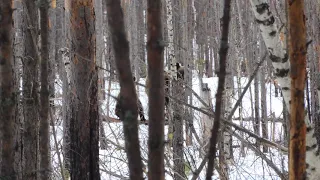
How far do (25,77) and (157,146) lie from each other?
3469 mm

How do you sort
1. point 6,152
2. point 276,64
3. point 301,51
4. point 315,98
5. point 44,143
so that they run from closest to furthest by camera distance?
point 301,51
point 44,143
point 6,152
point 276,64
point 315,98

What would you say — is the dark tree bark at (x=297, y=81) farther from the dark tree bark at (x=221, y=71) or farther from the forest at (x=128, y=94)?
the dark tree bark at (x=221, y=71)

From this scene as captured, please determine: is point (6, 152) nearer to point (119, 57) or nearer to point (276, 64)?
point (119, 57)

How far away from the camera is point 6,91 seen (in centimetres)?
184

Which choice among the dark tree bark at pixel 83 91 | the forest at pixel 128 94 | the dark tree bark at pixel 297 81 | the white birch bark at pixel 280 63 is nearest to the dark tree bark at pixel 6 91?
the forest at pixel 128 94

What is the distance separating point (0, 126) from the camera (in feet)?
6.23

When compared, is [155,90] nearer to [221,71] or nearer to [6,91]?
[221,71]

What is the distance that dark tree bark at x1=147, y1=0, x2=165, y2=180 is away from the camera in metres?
1.05

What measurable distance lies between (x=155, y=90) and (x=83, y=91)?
4513 mm

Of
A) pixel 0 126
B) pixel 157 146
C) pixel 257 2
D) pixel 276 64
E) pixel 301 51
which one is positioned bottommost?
pixel 157 146

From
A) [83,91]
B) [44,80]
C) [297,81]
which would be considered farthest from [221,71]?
[83,91]

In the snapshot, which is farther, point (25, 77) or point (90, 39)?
point (90, 39)

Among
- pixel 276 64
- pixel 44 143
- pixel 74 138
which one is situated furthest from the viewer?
pixel 74 138

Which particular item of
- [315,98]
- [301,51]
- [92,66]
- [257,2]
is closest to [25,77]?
[92,66]
